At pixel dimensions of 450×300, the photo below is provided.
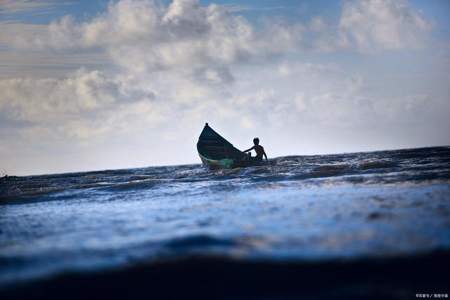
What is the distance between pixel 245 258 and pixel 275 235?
1042 mm

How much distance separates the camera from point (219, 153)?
2500cm

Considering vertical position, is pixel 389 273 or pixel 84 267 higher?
pixel 84 267

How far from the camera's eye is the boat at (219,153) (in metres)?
20.7

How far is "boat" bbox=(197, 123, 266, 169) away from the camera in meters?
20.7

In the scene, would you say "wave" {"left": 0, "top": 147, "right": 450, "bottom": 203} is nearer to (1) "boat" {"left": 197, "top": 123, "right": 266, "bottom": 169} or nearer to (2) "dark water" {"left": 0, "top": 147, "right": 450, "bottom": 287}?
(1) "boat" {"left": 197, "top": 123, "right": 266, "bottom": 169}

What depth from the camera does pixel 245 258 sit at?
3.74 m

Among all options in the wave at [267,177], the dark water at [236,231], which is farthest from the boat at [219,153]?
the dark water at [236,231]

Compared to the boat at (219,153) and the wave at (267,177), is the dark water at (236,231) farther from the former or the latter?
the boat at (219,153)

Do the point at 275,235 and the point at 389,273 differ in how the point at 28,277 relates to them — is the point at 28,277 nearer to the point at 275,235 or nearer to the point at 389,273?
the point at 275,235

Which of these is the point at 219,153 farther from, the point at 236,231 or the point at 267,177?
the point at 236,231

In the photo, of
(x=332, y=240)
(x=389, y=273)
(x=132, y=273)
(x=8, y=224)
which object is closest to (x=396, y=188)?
(x=332, y=240)

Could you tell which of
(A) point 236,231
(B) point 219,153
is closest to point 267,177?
(A) point 236,231

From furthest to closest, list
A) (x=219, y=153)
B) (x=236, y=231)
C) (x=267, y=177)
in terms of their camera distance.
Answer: (x=219, y=153), (x=267, y=177), (x=236, y=231)

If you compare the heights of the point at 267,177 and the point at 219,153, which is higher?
the point at 219,153
